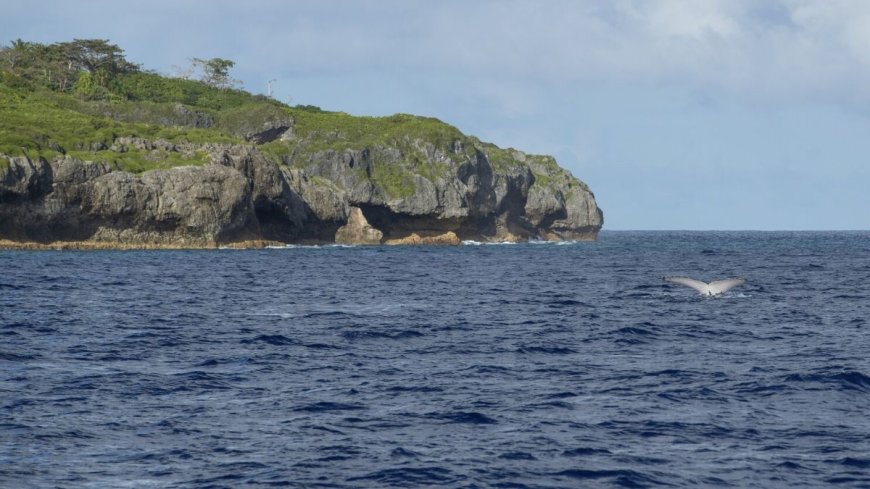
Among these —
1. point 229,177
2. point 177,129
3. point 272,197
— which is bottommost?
point 272,197

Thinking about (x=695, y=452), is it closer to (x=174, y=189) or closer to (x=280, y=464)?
(x=280, y=464)

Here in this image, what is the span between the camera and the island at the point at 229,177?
109688mm

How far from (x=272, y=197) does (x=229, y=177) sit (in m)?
8.15

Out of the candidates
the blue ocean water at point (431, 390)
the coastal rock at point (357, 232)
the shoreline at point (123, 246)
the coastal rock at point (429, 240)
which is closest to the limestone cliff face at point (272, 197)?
the coastal rock at point (357, 232)

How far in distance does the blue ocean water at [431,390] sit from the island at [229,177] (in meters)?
55.1

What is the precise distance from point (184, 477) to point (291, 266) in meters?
66.2

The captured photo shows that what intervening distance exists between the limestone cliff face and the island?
17cm

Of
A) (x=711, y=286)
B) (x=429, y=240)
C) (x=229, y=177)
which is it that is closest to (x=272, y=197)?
(x=229, y=177)

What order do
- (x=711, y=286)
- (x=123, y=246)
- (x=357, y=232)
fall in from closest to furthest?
(x=711, y=286) < (x=123, y=246) < (x=357, y=232)

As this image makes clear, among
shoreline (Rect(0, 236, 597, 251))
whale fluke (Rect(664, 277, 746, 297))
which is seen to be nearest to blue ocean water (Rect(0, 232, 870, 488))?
whale fluke (Rect(664, 277, 746, 297))

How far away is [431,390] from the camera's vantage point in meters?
27.4

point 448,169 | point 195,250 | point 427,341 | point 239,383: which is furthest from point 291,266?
point 448,169

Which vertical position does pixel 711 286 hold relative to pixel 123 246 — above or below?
above

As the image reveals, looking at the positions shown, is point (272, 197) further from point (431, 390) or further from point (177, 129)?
point (431, 390)
